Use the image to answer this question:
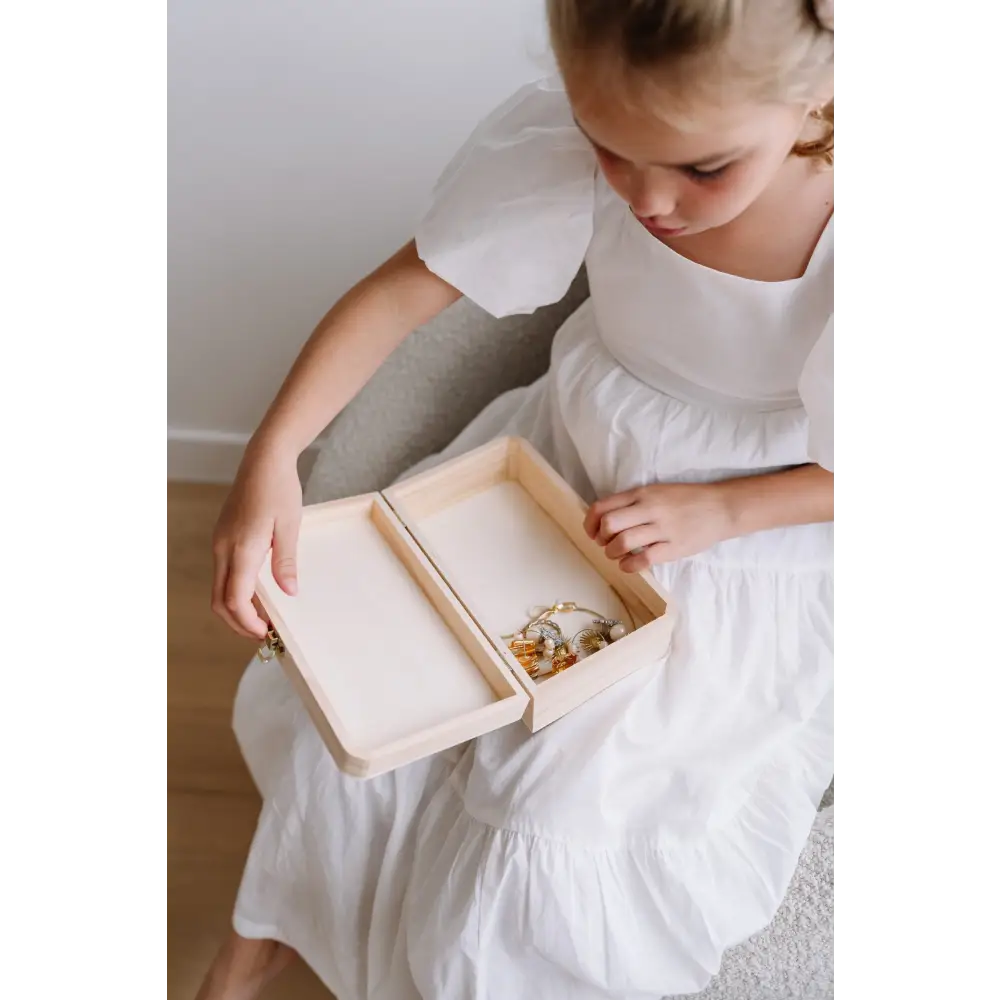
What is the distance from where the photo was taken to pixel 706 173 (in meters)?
0.50

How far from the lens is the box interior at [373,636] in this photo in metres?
0.63

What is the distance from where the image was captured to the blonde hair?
0.43 m

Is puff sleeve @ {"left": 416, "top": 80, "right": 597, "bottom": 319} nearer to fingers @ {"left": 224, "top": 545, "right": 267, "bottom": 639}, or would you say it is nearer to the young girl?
the young girl

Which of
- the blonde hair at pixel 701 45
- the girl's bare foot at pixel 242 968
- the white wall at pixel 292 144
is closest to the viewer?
the blonde hair at pixel 701 45

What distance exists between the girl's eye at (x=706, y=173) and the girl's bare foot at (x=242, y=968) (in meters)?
0.69

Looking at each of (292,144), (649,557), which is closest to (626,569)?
(649,557)

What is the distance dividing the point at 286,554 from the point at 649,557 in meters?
0.24

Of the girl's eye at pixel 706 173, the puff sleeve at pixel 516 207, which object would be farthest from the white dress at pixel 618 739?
the girl's eye at pixel 706 173

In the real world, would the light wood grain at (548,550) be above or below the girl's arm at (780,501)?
below

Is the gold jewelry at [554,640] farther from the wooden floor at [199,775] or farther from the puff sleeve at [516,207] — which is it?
the wooden floor at [199,775]

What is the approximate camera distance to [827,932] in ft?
2.47

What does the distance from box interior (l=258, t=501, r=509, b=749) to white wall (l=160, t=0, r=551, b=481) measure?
403mm

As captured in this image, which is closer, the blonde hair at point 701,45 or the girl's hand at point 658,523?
the blonde hair at point 701,45
